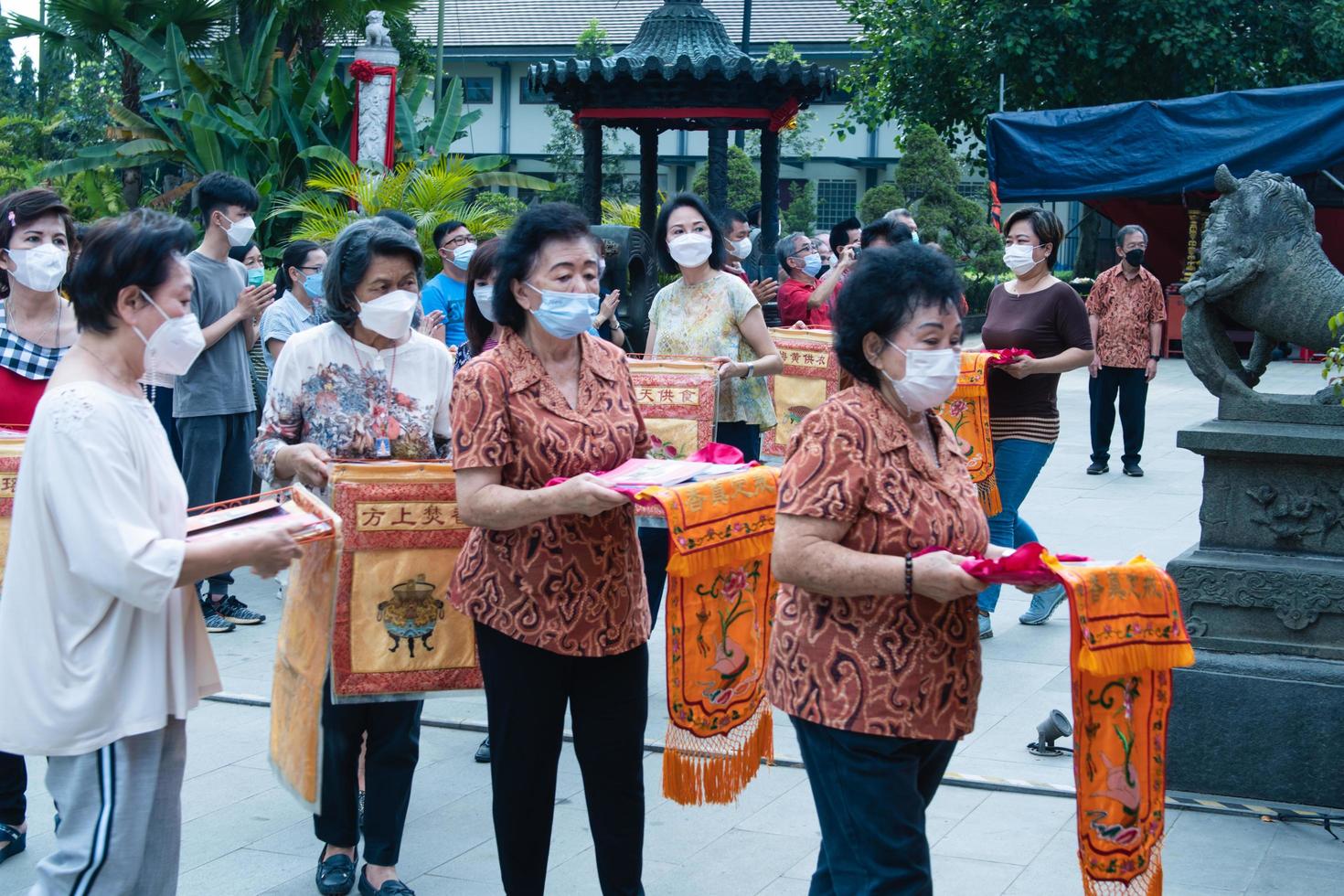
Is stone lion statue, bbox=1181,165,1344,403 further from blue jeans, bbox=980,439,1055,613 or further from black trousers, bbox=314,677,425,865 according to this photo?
black trousers, bbox=314,677,425,865

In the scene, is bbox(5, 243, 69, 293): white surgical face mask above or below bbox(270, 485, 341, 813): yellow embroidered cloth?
above

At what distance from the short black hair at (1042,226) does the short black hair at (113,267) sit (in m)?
4.63

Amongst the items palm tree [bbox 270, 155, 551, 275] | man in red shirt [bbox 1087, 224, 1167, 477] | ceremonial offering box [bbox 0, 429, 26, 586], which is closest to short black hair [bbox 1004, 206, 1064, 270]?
ceremonial offering box [bbox 0, 429, 26, 586]

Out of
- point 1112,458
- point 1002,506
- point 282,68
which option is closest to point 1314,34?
point 1112,458

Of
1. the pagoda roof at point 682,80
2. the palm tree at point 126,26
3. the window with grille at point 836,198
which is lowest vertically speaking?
the pagoda roof at point 682,80

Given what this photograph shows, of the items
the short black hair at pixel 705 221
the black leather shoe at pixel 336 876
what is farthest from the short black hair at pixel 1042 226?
the black leather shoe at pixel 336 876

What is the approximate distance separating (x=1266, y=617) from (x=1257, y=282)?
116 cm

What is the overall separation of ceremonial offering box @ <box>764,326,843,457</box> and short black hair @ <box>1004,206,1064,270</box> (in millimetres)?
1387

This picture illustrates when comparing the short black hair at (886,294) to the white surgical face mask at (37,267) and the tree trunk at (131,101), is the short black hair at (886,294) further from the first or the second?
the tree trunk at (131,101)

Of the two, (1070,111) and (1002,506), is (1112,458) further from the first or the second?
(1002,506)

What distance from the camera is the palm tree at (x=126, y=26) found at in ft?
64.4

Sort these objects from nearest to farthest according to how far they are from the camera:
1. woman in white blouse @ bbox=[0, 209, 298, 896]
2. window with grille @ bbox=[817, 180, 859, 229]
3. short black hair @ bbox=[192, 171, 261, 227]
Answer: woman in white blouse @ bbox=[0, 209, 298, 896]
short black hair @ bbox=[192, 171, 261, 227]
window with grille @ bbox=[817, 180, 859, 229]

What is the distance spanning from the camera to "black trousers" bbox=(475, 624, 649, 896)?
11.7 feet

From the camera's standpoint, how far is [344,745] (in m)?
4.13
